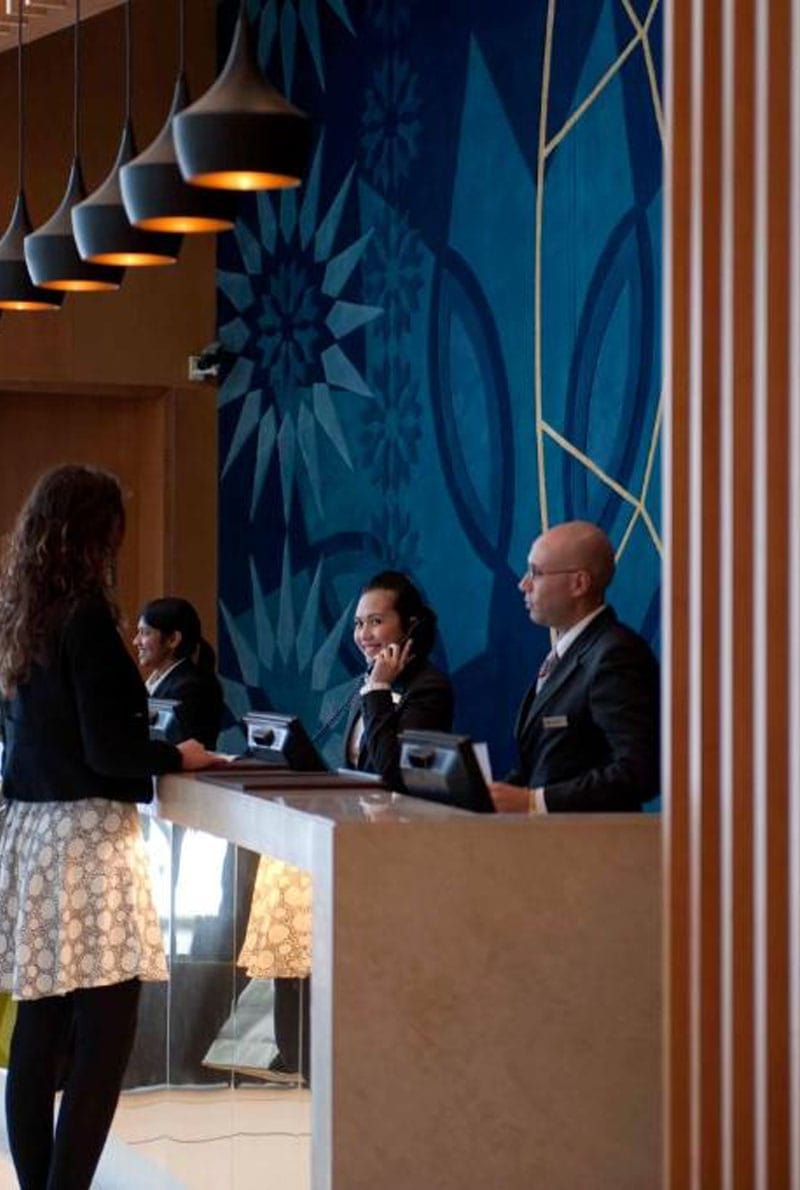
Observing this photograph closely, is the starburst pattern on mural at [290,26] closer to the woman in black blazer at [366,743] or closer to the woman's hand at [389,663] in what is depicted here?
the woman in black blazer at [366,743]

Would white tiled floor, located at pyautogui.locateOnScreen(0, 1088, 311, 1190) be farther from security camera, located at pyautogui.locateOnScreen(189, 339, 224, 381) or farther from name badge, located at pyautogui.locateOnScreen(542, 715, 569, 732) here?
security camera, located at pyautogui.locateOnScreen(189, 339, 224, 381)

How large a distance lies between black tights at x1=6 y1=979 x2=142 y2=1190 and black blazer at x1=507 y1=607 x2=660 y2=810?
3.43ft

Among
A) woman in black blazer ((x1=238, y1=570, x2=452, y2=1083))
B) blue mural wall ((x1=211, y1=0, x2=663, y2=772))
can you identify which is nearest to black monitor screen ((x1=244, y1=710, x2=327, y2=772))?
woman in black blazer ((x1=238, y1=570, x2=452, y2=1083))

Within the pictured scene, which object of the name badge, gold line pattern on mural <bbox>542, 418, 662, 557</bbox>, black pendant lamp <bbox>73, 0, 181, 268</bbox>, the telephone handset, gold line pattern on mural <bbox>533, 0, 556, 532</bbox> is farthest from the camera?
gold line pattern on mural <bbox>533, 0, 556, 532</bbox>

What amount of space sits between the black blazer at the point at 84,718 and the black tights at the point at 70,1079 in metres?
0.45

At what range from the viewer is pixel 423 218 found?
29.7 ft

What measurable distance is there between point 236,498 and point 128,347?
0.89 meters

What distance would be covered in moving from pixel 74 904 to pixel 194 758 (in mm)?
437

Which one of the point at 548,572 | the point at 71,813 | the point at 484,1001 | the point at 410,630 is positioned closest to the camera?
the point at 484,1001

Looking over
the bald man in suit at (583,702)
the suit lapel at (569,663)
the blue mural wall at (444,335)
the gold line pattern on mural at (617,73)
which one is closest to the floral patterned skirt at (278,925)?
the bald man in suit at (583,702)

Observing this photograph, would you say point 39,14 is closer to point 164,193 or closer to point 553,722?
point 164,193

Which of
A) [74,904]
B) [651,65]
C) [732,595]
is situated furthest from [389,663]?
[732,595]

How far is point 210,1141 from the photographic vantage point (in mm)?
4848

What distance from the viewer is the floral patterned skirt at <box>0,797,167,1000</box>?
4.79m
